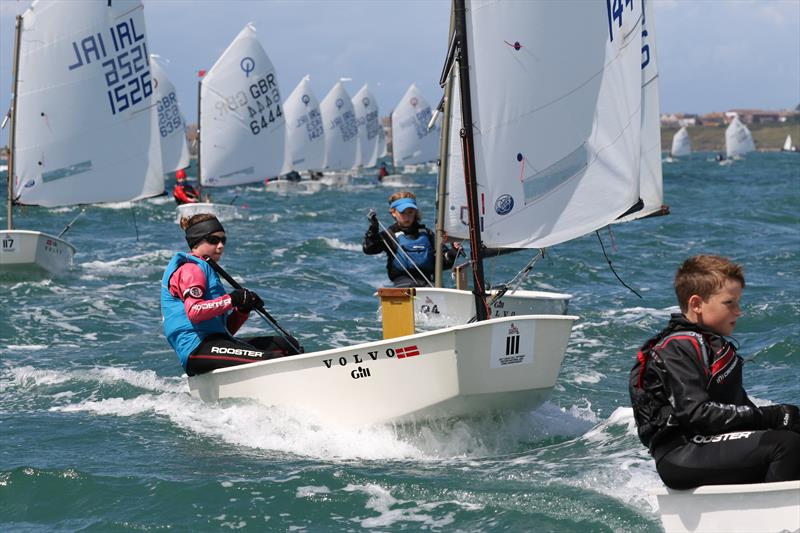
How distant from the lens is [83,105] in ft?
59.0

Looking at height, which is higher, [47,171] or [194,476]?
[47,171]

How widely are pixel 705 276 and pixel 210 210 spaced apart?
2416 cm

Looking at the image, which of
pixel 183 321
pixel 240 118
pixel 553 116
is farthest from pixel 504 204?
pixel 240 118

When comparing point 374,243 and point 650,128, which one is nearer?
point 374,243

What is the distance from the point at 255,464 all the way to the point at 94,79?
13109mm

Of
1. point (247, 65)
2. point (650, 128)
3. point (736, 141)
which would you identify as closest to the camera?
point (650, 128)

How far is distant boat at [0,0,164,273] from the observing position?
1725 centimetres

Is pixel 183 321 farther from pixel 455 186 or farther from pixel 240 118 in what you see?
pixel 240 118

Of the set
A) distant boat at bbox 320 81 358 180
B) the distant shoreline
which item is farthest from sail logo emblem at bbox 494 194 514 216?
the distant shoreline

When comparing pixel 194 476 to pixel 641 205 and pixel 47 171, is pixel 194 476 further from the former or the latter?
pixel 47 171

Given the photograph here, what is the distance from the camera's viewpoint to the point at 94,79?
1803cm

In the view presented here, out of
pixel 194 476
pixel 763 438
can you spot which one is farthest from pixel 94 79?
pixel 763 438

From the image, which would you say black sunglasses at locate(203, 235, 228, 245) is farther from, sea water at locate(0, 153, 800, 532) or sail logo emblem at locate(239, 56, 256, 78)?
sail logo emblem at locate(239, 56, 256, 78)

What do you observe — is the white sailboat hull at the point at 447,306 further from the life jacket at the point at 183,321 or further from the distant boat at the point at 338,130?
the distant boat at the point at 338,130
